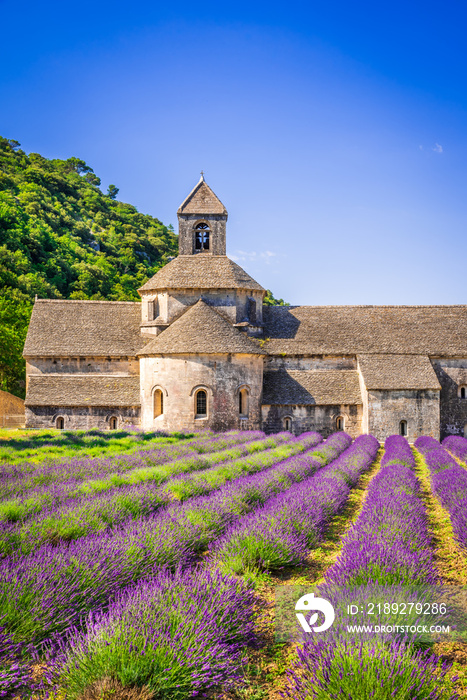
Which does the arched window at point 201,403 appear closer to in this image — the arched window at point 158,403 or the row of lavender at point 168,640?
the arched window at point 158,403

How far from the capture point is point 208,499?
8.57m

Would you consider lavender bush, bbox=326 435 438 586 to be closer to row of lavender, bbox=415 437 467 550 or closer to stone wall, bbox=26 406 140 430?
row of lavender, bbox=415 437 467 550

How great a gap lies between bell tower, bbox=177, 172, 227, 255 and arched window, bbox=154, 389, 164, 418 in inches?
389

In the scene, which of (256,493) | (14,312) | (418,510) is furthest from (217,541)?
(14,312)

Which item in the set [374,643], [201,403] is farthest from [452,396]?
[374,643]

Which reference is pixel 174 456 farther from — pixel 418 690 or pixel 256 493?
pixel 418 690

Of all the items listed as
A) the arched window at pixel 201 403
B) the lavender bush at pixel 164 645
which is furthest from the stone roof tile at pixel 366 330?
the lavender bush at pixel 164 645

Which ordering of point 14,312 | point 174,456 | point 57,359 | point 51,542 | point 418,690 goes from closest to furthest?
point 418,690, point 51,542, point 174,456, point 57,359, point 14,312

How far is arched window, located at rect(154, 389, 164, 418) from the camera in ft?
83.9

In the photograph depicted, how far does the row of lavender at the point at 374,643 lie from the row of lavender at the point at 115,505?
137 inches

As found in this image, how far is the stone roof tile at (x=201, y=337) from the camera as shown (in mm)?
24625

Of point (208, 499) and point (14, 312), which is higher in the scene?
point (14, 312)

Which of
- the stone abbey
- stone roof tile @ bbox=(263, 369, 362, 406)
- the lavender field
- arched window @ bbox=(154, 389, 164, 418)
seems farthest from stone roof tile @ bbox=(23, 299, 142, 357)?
the lavender field

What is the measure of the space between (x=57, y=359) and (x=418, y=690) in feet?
91.3
